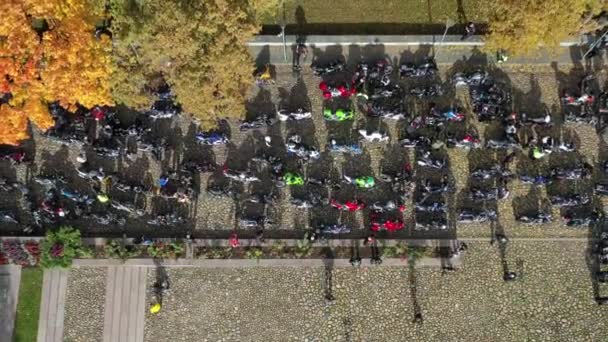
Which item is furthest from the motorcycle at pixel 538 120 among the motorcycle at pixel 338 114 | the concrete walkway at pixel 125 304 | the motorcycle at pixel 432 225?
the concrete walkway at pixel 125 304

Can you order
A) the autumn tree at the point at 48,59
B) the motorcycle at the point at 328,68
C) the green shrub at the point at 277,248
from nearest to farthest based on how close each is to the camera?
the autumn tree at the point at 48,59 → the green shrub at the point at 277,248 → the motorcycle at the point at 328,68

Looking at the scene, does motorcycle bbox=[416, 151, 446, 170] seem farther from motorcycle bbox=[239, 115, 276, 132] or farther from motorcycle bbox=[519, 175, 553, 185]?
motorcycle bbox=[239, 115, 276, 132]

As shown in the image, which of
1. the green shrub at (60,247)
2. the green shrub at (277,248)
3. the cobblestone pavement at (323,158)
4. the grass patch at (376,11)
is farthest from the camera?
the grass patch at (376,11)

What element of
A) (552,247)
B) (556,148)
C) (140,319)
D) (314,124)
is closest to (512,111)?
(556,148)

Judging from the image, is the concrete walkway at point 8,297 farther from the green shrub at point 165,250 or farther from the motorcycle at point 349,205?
the motorcycle at point 349,205

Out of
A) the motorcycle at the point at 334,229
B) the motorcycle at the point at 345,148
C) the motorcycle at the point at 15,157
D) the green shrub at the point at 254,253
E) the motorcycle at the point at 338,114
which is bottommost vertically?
the green shrub at the point at 254,253

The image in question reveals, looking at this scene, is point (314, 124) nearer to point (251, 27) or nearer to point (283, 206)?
point (283, 206)

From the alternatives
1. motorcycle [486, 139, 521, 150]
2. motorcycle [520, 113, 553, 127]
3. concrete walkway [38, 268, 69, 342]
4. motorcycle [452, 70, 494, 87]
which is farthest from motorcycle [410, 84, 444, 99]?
concrete walkway [38, 268, 69, 342]

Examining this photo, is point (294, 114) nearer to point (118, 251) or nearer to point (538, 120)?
point (118, 251)
